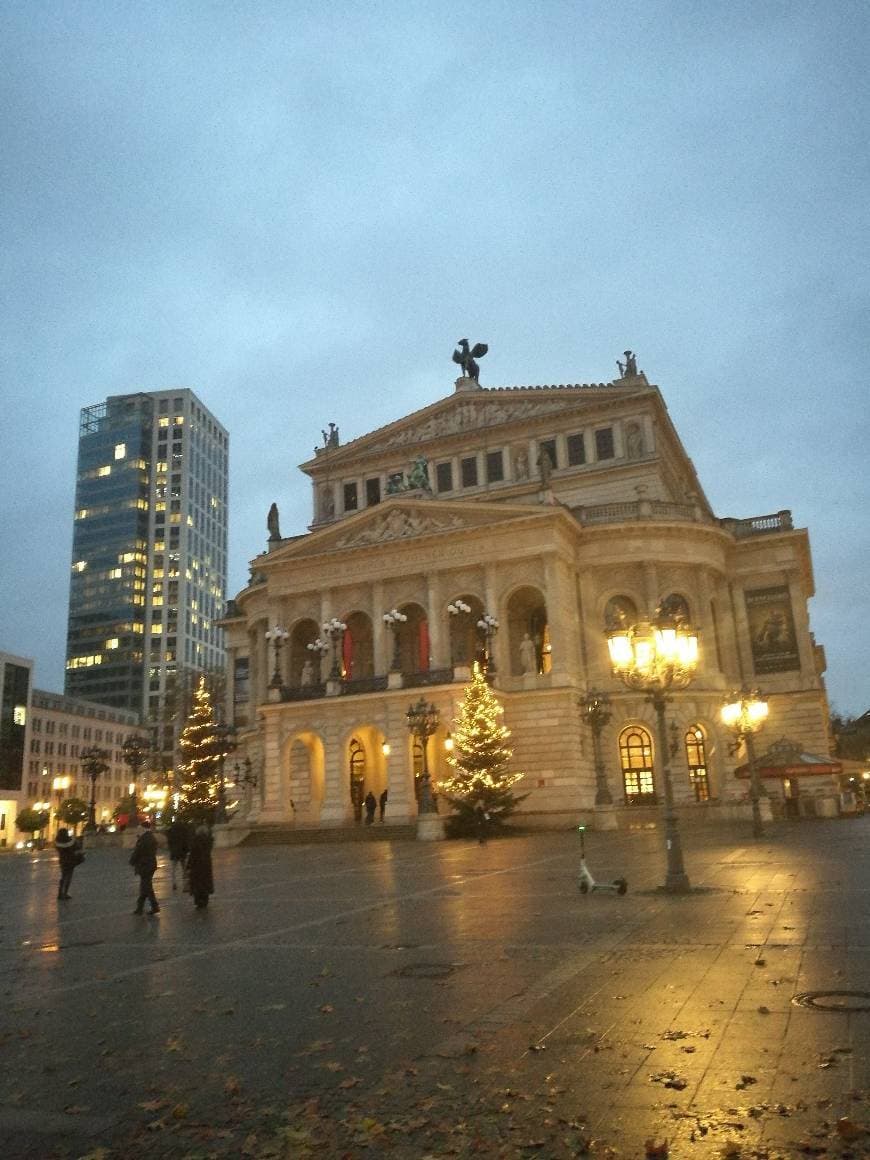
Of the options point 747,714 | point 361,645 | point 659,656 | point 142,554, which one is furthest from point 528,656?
point 142,554

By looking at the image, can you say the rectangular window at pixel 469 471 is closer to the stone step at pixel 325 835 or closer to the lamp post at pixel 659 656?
the stone step at pixel 325 835

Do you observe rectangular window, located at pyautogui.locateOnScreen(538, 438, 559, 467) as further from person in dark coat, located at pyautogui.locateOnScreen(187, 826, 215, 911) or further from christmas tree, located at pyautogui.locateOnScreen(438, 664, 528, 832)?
person in dark coat, located at pyautogui.locateOnScreen(187, 826, 215, 911)

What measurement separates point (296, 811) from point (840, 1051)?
46712mm

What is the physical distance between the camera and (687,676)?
17.6m

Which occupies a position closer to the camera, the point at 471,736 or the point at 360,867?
the point at 360,867

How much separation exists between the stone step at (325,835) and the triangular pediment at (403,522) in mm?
15607

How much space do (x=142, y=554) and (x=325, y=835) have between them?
118 m

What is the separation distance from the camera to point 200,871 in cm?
1730

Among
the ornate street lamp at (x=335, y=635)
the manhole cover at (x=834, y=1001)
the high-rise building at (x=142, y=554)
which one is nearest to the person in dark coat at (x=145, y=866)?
the manhole cover at (x=834, y=1001)

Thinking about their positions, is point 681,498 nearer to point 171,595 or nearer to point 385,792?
point 385,792

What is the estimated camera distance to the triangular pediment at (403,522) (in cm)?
4942

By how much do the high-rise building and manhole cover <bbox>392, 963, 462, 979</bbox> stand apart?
462ft

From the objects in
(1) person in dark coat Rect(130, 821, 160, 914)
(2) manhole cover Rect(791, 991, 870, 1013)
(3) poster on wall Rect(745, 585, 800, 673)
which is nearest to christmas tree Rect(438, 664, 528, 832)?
(3) poster on wall Rect(745, 585, 800, 673)

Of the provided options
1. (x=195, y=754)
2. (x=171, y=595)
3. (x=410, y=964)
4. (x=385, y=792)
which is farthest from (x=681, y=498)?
(x=171, y=595)
